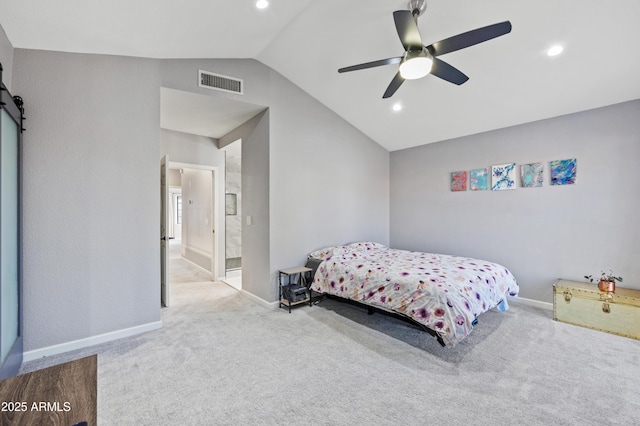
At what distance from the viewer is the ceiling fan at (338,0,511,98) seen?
6.54ft

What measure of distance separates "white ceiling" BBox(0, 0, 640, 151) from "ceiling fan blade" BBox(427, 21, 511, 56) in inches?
23.3

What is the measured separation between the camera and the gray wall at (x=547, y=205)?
3.32 meters

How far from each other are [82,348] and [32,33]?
111 inches

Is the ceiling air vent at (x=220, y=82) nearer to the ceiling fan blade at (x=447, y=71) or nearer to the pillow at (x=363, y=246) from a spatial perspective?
the ceiling fan blade at (x=447, y=71)

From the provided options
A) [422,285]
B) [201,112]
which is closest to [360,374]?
[422,285]

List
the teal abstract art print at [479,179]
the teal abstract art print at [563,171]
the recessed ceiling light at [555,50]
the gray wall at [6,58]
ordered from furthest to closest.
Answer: the teal abstract art print at [479,179] < the teal abstract art print at [563,171] < the recessed ceiling light at [555,50] < the gray wall at [6,58]

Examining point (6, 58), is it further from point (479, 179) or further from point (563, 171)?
point (563, 171)

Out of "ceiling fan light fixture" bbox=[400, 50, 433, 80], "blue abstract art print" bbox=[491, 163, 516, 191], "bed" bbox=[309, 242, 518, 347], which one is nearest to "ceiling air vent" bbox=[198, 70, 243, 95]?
"ceiling fan light fixture" bbox=[400, 50, 433, 80]

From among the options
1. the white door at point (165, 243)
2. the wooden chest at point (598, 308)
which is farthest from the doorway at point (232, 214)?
the wooden chest at point (598, 308)

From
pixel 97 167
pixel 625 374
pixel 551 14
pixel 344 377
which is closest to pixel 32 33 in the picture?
pixel 97 167

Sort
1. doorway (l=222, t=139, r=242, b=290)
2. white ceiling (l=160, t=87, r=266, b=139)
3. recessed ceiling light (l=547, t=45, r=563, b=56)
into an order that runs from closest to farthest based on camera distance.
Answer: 1. recessed ceiling light (l=547, t=45, r=563, b=56)
2. white ceiling (l=160, t=87, r=266, b=139)
3. doorway (l=222, t=139, r=242, b=290)

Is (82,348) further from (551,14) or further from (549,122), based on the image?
(549,122)

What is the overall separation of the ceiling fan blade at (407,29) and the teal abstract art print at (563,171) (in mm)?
2836

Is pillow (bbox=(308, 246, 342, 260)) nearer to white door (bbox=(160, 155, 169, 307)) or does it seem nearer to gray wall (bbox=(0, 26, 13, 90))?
white door (bbox=(160, 155, 169, 307))
